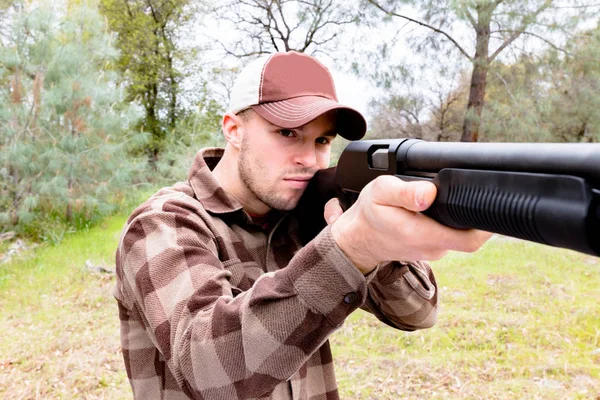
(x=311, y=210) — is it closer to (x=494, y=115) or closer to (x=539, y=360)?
(x=539, y=360)

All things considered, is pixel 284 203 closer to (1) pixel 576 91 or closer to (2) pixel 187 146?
Result: (1) pixel 576 91

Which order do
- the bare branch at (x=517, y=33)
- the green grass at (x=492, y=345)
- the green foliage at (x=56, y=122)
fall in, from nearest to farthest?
the green grass at (x=492, y=345) < the bare branch at (x=517, y=33) < the green foliage at (x=56, y=122)

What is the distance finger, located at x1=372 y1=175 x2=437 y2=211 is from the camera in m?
0.68

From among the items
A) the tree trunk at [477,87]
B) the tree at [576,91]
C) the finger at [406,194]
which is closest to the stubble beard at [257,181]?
the finger at [406,194]

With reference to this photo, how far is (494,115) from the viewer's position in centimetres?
626

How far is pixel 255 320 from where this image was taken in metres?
Answer: 0.74

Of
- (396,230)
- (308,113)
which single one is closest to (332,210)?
(308,113)

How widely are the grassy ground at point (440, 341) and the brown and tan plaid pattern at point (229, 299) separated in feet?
6.06

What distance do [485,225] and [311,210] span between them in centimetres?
73

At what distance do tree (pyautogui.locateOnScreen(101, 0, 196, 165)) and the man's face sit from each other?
43.1 feet

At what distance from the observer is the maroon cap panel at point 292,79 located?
1.25 meters

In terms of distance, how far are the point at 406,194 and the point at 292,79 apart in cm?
72

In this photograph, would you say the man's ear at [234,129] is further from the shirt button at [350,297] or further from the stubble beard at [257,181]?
the shirt button at [350,297]

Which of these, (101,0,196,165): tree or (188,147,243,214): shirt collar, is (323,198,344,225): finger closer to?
(188,147,243,214): shirt collar
